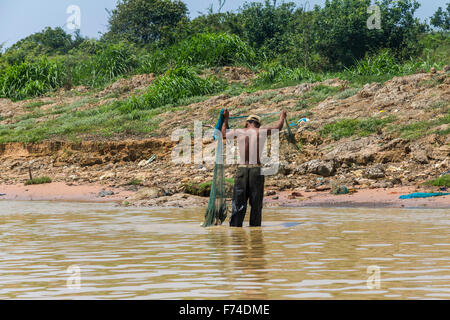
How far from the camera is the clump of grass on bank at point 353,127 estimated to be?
680 inches

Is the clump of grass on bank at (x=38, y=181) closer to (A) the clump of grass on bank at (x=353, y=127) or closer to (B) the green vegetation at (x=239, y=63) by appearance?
(B) the green vegetation at (x=239, y=63)

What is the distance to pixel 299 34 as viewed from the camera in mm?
27922

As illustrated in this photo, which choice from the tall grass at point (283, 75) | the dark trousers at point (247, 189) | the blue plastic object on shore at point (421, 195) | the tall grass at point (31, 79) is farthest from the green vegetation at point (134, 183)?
the tall grass at point (31, 79)

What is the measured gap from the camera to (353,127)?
57.8 feet

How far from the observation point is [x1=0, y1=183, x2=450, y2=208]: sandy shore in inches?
520

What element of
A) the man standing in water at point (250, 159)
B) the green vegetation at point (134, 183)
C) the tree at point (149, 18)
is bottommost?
the green vegetation at point (134, 183)

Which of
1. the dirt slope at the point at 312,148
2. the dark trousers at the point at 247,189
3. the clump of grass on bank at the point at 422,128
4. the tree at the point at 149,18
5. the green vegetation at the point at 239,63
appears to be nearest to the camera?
the dark trousers at the point at 247,189

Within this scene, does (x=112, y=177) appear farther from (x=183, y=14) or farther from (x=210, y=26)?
(x=183, y=14)

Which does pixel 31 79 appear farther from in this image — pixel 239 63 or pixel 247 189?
pixel 247 189

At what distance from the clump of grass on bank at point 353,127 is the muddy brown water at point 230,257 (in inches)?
207

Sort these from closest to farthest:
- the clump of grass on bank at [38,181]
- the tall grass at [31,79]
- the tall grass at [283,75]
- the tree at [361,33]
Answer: the clump of grass on bank at [38,181] → the tall grass at [283,75] → the tree at [361,33] → the tall grass at [31,79]

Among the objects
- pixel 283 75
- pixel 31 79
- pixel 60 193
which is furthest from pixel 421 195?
pixel 31 79

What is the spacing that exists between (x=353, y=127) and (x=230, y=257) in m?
10.5
